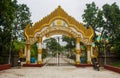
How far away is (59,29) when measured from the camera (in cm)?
2530

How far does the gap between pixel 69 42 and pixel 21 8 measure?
2353cm

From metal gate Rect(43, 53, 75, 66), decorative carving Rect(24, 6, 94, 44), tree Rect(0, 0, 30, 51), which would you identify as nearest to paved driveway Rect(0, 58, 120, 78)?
tree Rect(0, 0, 30, 51)

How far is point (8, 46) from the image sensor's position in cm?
2431

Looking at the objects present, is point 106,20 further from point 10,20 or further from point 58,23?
point 10,20

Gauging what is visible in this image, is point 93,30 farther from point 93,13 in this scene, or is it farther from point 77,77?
point 77,77

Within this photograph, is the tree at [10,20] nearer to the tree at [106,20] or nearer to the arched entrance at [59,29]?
the arched entrance at [59,29]

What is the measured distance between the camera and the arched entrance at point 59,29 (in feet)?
83.3

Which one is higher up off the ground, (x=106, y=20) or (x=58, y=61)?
(x=106, y=20)

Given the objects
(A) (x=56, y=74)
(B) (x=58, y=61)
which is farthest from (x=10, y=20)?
(B) (x=58, y=61)

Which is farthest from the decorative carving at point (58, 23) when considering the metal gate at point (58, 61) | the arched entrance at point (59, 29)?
the metal gate at point (58, 61)

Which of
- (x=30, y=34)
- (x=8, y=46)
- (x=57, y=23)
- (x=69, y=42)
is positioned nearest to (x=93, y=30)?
(x=57, y=23)

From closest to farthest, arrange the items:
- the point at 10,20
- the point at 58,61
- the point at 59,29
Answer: the point at 10,20, the point at 59,29, the point at 58,61

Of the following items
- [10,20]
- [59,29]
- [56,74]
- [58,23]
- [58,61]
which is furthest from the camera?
[58,61]

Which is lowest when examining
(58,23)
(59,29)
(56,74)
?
(56,74)
